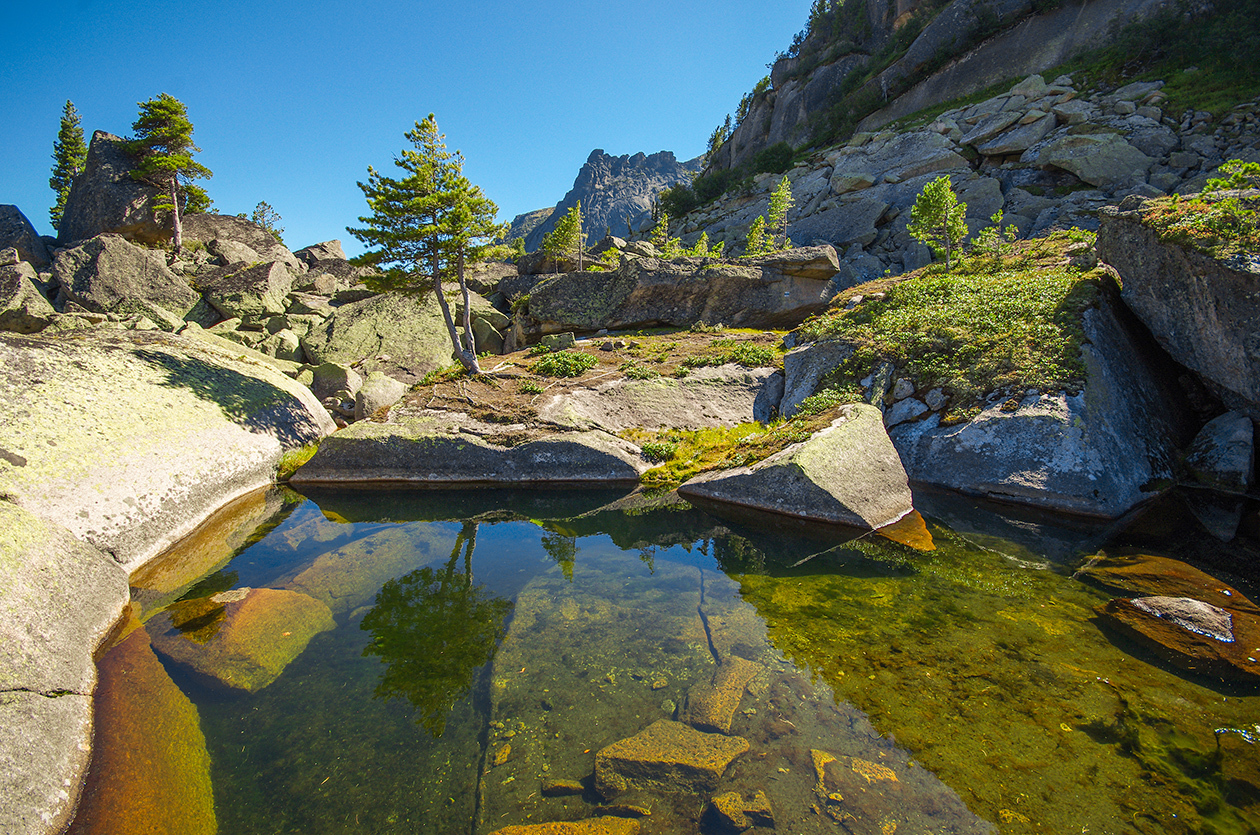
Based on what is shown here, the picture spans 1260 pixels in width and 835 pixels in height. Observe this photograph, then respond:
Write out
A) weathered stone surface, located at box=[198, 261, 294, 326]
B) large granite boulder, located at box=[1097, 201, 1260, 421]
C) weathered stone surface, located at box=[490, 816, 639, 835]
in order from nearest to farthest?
weathered stone surface, located at box=[490, 816, 639, 835]
large granite boulder, located at box=[1097, 201, 1260, 421]
weathered stone surface, located at box=[198, 261, 294, 326]

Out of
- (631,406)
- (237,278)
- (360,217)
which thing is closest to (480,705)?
(631,406)

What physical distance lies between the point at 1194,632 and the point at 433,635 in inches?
375

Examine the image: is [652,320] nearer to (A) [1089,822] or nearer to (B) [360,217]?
(B) [360,217]

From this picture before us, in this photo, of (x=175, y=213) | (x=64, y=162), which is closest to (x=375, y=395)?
(x=175, y=213)

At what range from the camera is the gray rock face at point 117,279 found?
28.0 meters

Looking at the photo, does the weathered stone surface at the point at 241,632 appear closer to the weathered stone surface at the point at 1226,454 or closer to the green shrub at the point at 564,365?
the green shrub at the point at 564,365

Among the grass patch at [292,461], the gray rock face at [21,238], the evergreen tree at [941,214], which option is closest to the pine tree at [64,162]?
the gray rock face at [21,238]

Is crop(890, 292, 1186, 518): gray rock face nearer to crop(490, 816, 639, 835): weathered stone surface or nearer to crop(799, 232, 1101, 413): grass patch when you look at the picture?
crop(799, 232, 1101, 413): grass patch

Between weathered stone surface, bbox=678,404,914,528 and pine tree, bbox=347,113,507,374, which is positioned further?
pine tree, bbox=347,113,507,374

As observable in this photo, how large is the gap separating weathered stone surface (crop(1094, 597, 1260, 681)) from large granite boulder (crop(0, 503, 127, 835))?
1121 cm

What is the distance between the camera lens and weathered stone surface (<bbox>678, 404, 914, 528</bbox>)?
10164 millimetres

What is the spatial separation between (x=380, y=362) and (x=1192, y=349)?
2971 centimetres

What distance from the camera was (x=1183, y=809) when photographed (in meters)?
3.79

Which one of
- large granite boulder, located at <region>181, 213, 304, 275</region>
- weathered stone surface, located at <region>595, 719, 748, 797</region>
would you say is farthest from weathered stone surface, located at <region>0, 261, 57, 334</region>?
weathered stone surface, located at <region>595, 719, 748, 797</region>
